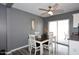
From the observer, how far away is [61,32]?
1528 mm

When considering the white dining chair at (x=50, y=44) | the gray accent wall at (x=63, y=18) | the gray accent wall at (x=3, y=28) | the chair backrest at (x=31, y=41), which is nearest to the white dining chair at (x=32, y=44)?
the chair backrest at (x=31, y=41)

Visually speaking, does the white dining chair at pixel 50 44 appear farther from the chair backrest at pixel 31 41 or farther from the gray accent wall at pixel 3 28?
the gray accent wall at pixel 3 28

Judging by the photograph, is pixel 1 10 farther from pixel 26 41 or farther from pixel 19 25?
pixel 26 41

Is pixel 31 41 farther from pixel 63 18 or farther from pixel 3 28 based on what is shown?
pixel 63 18

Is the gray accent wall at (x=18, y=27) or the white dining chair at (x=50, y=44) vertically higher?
the gray accent wall at (x=18, y=27)

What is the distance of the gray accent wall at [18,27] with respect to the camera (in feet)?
5.16

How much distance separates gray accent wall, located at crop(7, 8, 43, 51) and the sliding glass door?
0.25m

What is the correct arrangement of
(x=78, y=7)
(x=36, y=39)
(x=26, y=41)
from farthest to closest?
(x=36, y=39) → (x=26, y=41) → (x=78, y=7)

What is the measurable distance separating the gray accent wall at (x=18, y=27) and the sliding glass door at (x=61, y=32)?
0.82 feet

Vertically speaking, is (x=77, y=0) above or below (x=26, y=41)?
above

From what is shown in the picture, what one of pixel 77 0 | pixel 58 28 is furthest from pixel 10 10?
pixel 77 0

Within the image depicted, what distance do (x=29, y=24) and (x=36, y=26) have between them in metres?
0.16

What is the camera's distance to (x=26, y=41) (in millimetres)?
1624

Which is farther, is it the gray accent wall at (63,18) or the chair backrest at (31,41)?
the chair backrest at (31,41)
